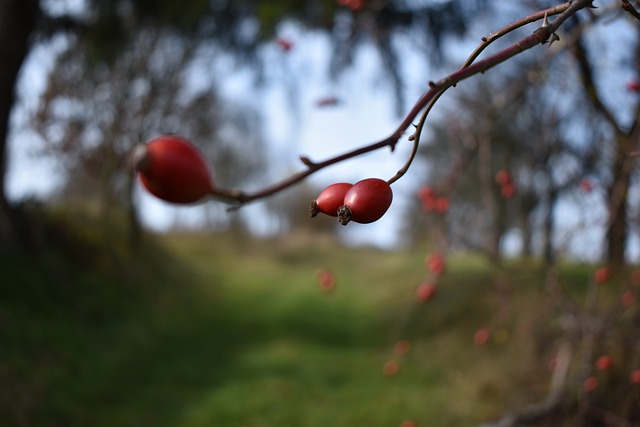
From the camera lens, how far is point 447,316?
6965 mm

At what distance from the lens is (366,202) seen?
592 mm

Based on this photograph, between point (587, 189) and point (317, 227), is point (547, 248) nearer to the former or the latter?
point (587, 189)

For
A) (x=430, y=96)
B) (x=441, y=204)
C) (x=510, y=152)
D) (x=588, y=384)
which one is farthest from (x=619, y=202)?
(x=510, y=152)

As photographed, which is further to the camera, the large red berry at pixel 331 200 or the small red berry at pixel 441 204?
the small red berry at pixel 441 204

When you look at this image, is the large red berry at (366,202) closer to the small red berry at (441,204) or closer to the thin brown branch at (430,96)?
the thin brown branch at (430,96)

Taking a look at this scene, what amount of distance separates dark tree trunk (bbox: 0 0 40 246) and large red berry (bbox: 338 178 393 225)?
5496mm

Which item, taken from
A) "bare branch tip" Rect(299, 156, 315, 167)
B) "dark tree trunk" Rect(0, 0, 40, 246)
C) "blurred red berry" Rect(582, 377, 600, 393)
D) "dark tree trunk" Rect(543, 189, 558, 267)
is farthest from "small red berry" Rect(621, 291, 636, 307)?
"dark tree trunk" Rect(0, 0, 40, 246)

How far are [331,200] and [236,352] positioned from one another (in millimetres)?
5557

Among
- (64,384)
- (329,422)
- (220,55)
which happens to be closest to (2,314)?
(64,384)

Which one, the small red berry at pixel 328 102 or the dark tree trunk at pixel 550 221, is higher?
the small red berry at pixel 328 102

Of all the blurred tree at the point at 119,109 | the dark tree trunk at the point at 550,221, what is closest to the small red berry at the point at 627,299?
the dark tree trunk at the point at 550,221

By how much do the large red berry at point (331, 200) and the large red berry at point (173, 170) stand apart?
17cm

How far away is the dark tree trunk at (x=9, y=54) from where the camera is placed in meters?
5.55

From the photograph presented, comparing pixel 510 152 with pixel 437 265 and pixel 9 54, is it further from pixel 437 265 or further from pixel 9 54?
pixel 9 54
